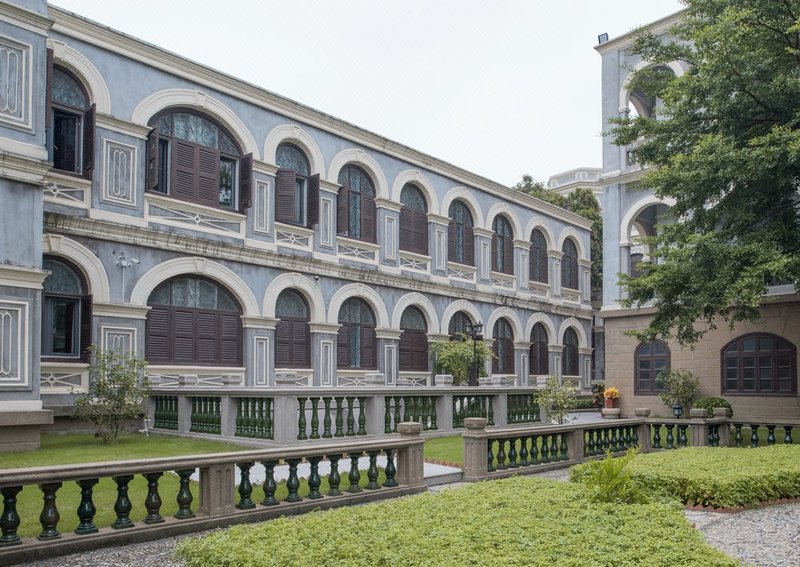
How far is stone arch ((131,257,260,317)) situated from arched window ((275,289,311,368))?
125cm

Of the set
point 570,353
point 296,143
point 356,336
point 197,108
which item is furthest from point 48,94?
point 570,353

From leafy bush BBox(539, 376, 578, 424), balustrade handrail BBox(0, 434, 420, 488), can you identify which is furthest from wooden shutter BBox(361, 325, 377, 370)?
balustrade handrail BBox(0, 434, 420, 488)

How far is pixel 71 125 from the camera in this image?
57.6 ft

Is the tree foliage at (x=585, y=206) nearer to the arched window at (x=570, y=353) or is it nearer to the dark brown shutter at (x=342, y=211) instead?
the arched window at (x=570, y=353)

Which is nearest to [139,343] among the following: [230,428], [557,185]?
[230,428]

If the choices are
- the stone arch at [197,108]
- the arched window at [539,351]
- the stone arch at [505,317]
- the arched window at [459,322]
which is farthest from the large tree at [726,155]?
the arched window at [539,351]

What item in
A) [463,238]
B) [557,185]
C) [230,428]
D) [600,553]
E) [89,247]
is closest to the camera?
[600,553]

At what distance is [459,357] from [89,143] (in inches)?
558

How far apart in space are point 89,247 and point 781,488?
1454cm

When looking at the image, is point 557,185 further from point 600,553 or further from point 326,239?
point 600,553

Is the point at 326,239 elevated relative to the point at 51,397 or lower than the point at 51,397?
elevated

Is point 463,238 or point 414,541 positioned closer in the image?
point 414,541

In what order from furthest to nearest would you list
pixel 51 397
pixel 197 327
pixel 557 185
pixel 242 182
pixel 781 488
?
pixel 557 185 < pixel 242 182 < pixel 197 327 < pixel 51 397 < pixel 781 488

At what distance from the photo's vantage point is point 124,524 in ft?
24.9
